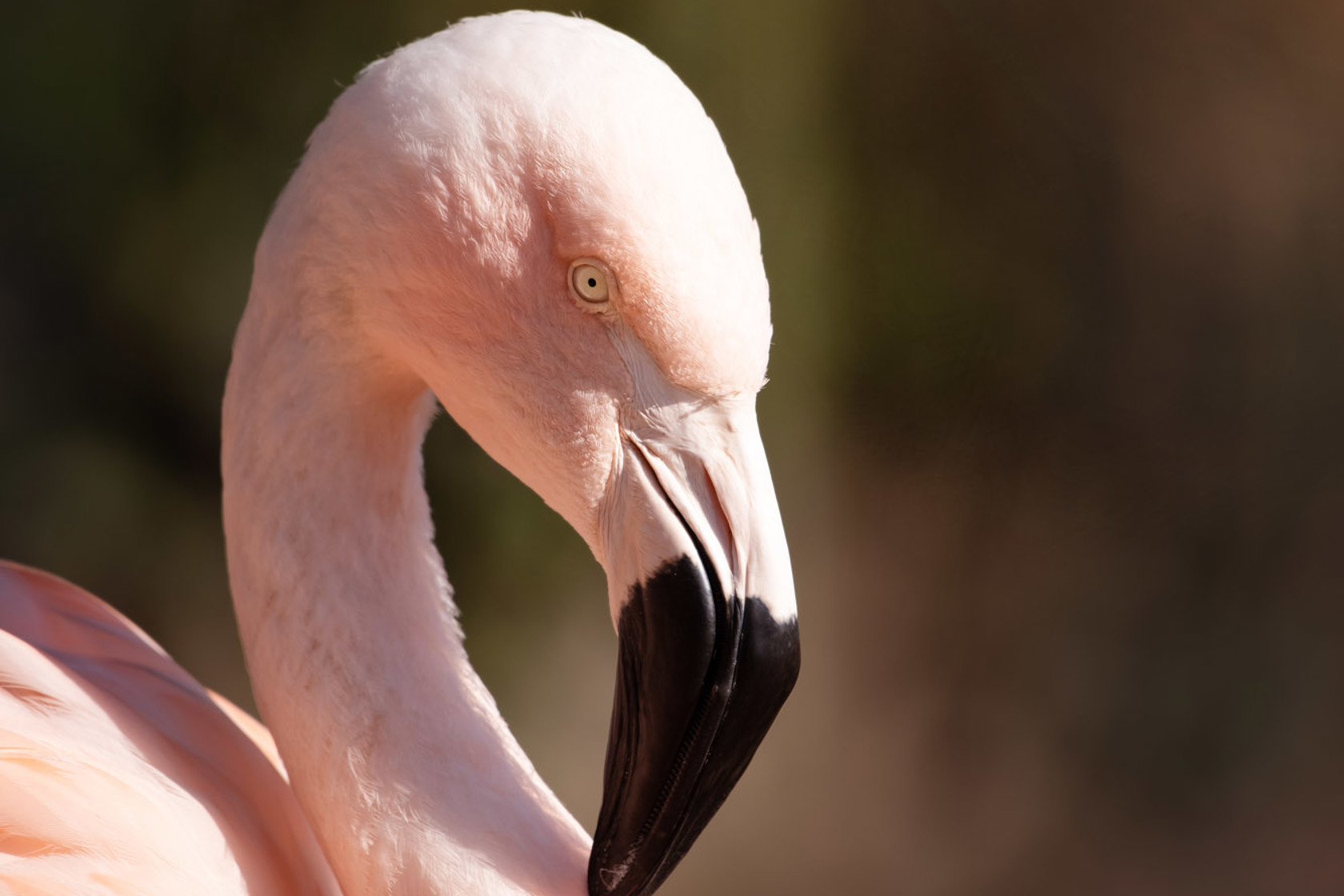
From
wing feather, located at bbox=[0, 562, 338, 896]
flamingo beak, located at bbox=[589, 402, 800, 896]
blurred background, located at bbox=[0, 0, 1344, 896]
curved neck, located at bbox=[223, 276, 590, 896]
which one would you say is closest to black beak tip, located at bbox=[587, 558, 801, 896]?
flamingo beak, located at bbox=[589, 402, 800, 896]

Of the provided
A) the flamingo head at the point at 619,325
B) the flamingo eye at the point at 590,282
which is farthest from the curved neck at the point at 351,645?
the flamingo eye at the point at 590,282

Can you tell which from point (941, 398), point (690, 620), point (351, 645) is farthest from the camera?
point (941, 398)

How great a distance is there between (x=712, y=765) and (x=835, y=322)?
219cm

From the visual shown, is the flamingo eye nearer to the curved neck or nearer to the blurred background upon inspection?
the curved neck

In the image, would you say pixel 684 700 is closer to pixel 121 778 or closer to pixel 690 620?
pixel 690 620

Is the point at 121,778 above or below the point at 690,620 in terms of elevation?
below

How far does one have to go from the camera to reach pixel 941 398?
2.89 metres

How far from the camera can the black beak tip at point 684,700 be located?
2.68ft

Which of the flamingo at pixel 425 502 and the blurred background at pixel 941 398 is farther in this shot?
the blurred background at pixel 941 398

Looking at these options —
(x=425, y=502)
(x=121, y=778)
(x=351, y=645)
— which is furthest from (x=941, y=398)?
(x=121, y=778)

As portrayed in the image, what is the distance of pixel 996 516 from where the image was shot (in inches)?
114

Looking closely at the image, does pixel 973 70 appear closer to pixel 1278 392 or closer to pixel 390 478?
pixel 1278 392

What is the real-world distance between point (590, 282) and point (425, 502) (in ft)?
1.13

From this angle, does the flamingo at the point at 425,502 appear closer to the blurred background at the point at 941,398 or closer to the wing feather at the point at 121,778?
the wing feather at the point at 121,778
